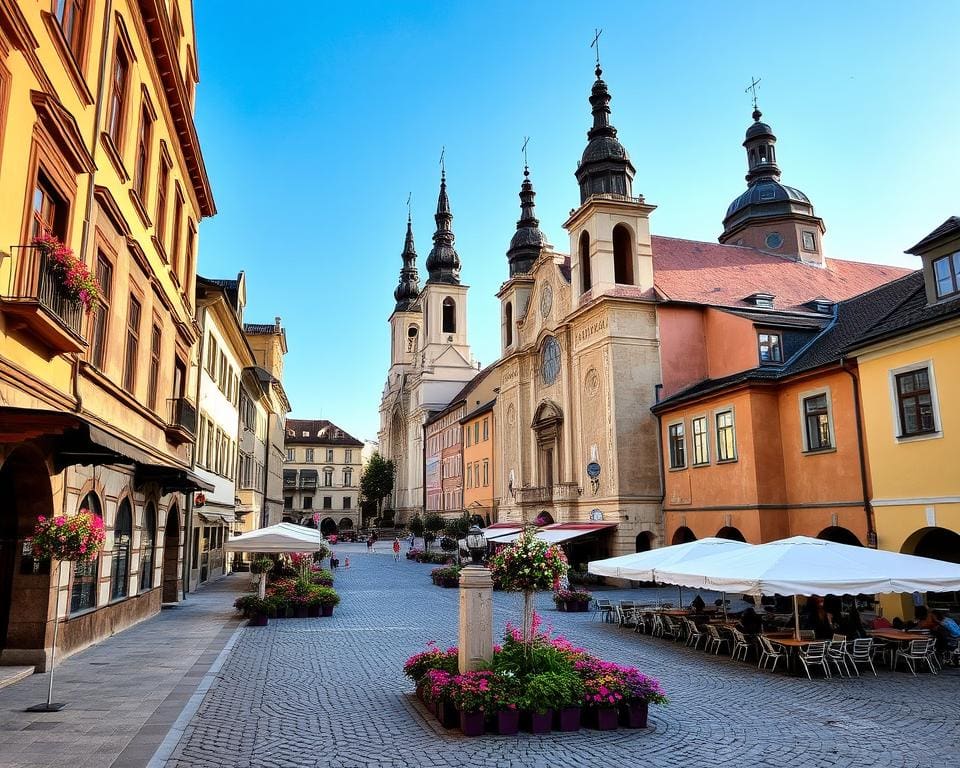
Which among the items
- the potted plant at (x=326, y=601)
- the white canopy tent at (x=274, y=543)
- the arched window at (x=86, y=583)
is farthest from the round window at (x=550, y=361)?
the arched window at (x=86, y=583)

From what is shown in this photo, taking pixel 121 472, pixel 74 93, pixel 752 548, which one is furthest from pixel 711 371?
pixel 74 93

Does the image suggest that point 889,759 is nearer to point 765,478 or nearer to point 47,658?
point 47,658

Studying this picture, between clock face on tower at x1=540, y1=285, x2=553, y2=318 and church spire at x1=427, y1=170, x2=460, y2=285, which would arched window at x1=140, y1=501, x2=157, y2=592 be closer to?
clock face on tower at x1=540, y1=285, x2=553, y2=318

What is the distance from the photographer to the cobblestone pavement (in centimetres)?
832

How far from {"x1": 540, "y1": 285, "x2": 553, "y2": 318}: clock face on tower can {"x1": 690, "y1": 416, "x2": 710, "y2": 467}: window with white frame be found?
1473 centimetres

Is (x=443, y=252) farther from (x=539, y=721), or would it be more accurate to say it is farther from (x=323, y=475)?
(x=539, y=721)

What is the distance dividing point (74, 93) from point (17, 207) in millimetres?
3002

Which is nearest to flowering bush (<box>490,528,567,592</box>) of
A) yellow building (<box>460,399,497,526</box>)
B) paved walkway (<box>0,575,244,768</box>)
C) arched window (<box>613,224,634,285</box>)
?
paved walkway (<box>0,575,244,768</box>)

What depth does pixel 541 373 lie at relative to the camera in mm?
45094

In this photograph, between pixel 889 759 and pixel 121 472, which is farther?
pixel 121 472

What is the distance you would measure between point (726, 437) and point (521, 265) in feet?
102

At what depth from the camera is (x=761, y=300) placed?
3691 centimetres

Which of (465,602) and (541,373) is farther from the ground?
(541,373)

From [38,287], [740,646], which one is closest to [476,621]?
[38,287]
